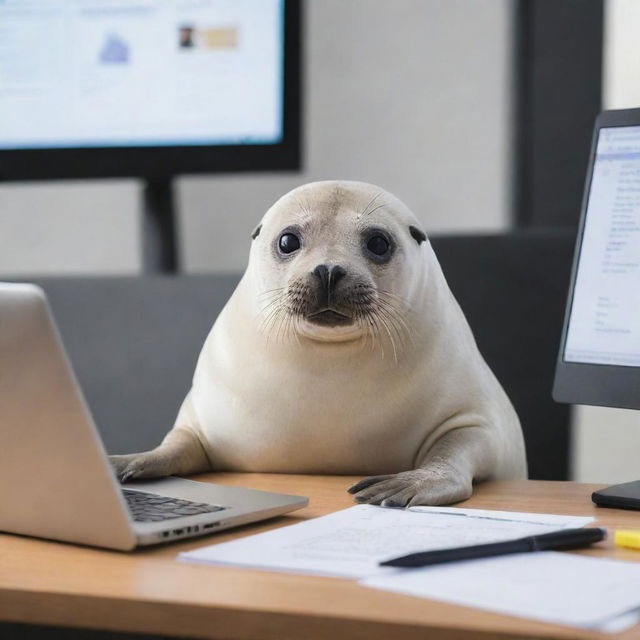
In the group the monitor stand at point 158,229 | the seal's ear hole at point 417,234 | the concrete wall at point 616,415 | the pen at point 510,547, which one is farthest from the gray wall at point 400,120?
the pen at point 510,547

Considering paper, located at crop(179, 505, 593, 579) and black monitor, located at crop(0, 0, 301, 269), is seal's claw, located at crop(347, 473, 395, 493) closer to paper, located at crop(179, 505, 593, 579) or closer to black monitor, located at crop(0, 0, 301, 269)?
paper, located at crop(179, 505, 593, 579)

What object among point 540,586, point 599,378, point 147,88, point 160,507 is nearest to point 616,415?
point 147,88

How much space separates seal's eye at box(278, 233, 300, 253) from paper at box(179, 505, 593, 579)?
1.16 feet

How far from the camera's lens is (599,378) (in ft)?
3.82

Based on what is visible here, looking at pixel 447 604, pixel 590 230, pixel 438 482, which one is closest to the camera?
pixel 447 604

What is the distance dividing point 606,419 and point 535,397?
26.6 inches

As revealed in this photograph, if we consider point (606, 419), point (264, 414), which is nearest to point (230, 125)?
point (264, 414)

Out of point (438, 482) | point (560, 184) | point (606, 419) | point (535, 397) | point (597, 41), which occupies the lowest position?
point (606, 419)

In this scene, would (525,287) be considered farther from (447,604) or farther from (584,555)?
(447,604)

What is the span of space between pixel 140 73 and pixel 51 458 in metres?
1.36

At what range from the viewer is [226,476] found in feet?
4.13

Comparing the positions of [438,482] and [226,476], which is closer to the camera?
[438,482]

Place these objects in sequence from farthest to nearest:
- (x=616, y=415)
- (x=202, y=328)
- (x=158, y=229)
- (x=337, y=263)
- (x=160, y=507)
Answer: (x=616, y=415)
(x=158, y=229)
(x=202, y=328)
(x=337, y=263)
(x=160, y=507)

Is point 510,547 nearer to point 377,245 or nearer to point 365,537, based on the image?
point 365,537
